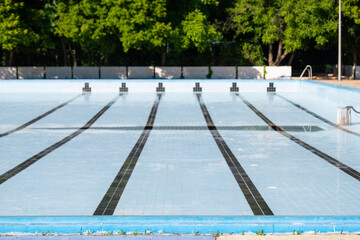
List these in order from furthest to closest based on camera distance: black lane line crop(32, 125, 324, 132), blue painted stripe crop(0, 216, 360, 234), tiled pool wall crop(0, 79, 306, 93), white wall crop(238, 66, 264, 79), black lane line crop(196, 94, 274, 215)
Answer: white wall crop(238, 66, 264, 79) → tiled pool wall crop(0, 79, 306, 93) → black lane line crop(32, 125, 324, 132) → black lane line crop(196, 94, 274, 215) → blue painted stripe crop(0, 216, 360, 234)

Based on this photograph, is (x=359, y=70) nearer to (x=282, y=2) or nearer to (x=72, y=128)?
(x=282, y=2)

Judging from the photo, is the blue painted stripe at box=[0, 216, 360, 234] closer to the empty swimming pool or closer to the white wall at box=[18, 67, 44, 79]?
the empty swimming pool

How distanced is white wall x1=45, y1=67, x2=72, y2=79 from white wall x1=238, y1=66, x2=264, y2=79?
1095 cm

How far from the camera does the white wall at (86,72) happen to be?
1377 inches

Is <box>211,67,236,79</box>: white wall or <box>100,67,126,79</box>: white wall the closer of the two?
<box>100,67,126,79</box>: white wall

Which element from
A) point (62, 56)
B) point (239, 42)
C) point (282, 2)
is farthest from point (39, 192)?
point (62, 56)

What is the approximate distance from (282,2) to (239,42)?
5.43 metres

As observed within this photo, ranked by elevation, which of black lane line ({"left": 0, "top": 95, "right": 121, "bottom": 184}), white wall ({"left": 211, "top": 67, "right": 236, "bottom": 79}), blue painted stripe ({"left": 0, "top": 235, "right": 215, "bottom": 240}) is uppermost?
white wall ({"left": 211, "top": 67, "right": 236, "bottom": 79})

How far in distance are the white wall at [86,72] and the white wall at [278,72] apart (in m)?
10.9

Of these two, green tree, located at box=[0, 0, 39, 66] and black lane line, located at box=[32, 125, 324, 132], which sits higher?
green tree, located at box=[0, 0, 39, 66]

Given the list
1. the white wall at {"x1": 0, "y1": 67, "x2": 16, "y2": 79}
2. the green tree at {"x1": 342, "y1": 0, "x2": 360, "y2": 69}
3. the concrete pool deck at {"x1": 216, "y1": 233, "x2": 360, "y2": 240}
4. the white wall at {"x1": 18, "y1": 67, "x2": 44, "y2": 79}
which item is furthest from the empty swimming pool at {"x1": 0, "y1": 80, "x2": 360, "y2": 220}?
the white wall at {"x1": 0, "y1": 67, "x2": 16, "y2": 79}

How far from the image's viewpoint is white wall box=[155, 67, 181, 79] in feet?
116

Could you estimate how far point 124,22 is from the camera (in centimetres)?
2997

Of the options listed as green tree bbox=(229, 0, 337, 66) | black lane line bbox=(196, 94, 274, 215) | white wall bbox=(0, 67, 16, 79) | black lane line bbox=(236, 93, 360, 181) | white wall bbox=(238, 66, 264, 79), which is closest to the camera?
black lane line bbox=(196, 94, 274, 215)
